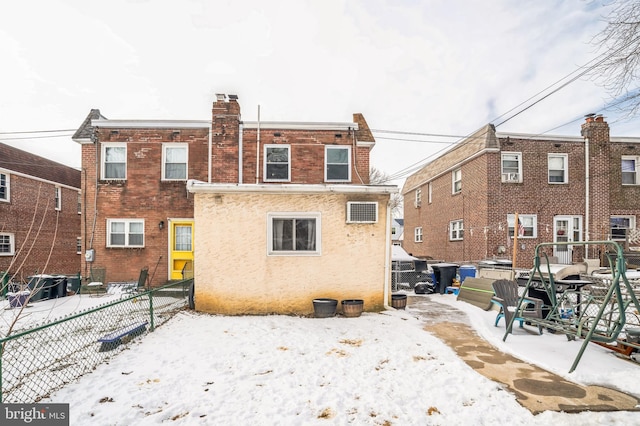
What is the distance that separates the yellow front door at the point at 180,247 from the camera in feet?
38.2

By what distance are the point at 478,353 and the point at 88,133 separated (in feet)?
49.2

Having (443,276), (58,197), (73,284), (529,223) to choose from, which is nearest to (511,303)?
(443,276)

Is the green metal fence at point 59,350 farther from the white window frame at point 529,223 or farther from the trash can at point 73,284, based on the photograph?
the white window frame at point 529,223

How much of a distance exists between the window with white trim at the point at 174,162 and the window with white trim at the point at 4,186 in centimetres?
1047

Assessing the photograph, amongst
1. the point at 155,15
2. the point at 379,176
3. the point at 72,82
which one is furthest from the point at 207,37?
the point at 379,176

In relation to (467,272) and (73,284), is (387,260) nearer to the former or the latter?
(467,272)

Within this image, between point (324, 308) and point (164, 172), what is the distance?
874 cm

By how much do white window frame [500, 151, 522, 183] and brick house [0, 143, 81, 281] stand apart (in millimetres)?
21027

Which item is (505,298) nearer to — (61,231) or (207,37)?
(207,37)

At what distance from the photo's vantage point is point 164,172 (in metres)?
11.9

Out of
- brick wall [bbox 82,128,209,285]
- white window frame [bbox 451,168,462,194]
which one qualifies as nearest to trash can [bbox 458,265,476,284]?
white window frame [bbox 451,168,462,194]

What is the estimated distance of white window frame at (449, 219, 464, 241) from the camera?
52.5 feet

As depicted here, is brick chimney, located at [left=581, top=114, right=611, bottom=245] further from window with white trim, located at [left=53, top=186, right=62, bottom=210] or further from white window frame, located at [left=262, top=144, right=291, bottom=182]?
window with white trim, located at [left=53, top=186, right=62, bottom=210]

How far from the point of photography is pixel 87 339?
6094 millimetres
